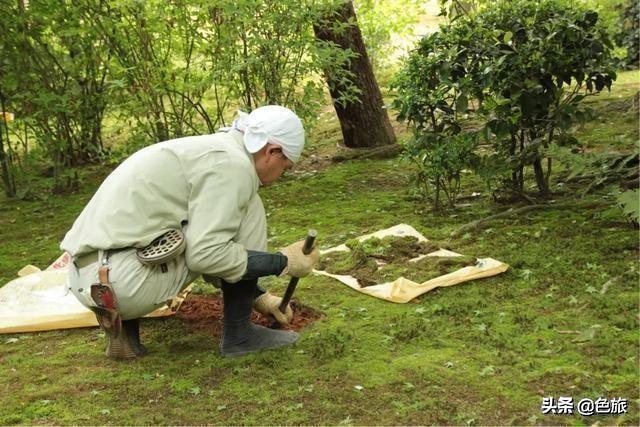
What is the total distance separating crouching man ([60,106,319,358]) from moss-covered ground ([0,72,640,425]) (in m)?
0.37

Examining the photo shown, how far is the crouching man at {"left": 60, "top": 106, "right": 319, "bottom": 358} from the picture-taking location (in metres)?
3.15

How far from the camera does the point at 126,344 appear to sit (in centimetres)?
356

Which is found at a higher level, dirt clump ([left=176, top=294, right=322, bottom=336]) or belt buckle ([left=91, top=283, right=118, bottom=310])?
belt buckle ([left=91, top=283, right=118, bottom=310])

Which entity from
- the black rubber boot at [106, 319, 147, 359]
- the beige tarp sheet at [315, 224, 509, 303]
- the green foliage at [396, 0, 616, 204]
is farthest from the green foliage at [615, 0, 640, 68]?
the black rubber boot at [106, 319, 147, 359]

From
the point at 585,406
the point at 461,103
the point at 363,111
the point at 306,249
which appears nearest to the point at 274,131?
the point at 306,249

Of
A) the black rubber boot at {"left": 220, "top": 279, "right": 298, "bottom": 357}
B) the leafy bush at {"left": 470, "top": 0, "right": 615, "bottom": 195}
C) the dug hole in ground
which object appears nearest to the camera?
the black rubber boot at {"left": 220, "top": 279, "right": 298, "bottom": 357}

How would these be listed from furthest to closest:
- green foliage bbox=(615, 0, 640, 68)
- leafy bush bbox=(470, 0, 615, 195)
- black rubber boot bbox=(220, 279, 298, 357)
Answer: green foliage bbox=(615, 0, 640, 68) < leafy bush bbox=(470, 0, 615, 195) < black rubber boot bbox=(220, 279, 298, 357)

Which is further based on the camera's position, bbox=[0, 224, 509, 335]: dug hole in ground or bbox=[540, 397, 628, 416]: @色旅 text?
bbox=[0, 224, 509, 335]: dug hole in ground

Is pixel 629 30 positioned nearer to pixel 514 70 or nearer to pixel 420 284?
pixel 514 70

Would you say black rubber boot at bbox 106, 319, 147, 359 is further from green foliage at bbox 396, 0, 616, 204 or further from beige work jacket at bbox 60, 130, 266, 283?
green foliage at bbox 396, 0, 616, 204

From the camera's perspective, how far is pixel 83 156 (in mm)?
8414

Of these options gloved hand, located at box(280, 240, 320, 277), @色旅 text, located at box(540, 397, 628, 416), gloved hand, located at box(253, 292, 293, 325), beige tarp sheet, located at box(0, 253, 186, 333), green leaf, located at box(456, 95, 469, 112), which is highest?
green leaf, located at box(456, 95, 469, 112)

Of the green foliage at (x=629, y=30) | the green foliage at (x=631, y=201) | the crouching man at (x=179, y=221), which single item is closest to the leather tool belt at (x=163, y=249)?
the crouching man at (x=179, y=221)

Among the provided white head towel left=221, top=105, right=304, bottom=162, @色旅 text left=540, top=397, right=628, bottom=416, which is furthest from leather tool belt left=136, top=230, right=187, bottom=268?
@色旅 text left=540, top=397, right=628, bottom=416
